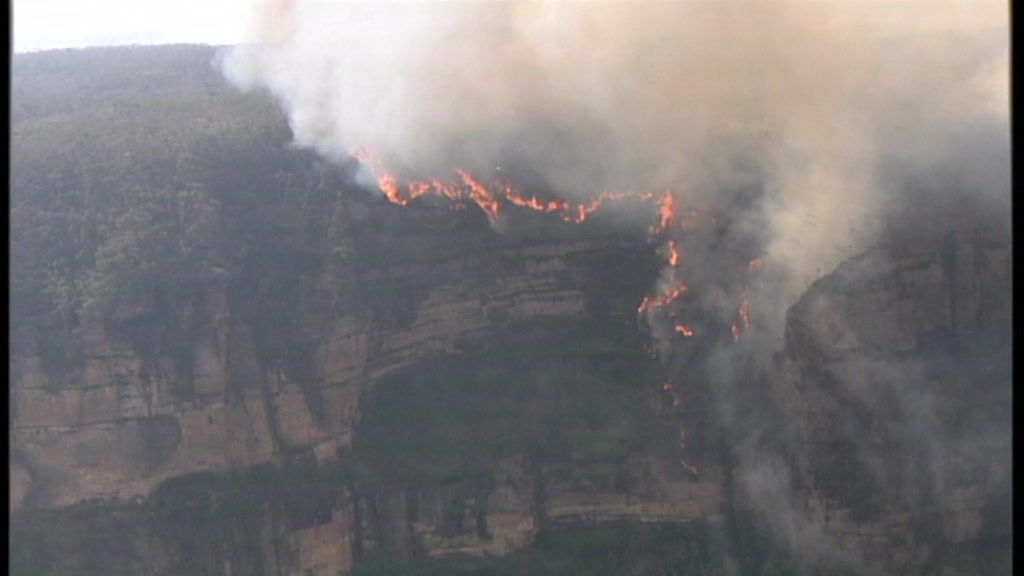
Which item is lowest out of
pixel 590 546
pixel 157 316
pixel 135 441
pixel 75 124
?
pixel 590 546

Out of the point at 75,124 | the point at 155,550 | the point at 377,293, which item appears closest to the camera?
the point at 155,550

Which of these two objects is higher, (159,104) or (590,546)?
(159,104)

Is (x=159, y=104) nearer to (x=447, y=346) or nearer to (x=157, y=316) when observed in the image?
(x=157, y=316)

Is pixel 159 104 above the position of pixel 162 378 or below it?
above

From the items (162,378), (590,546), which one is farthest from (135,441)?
(590,546)

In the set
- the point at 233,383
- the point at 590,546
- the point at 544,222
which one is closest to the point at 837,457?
the point at 590,546

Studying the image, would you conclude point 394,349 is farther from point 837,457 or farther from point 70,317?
point 837,457

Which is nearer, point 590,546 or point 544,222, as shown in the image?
point 590,546

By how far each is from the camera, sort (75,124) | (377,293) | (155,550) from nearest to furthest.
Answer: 1. (155,550)
2. (377,293)
3. (75,124)

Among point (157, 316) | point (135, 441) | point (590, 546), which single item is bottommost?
point (590, 546)
